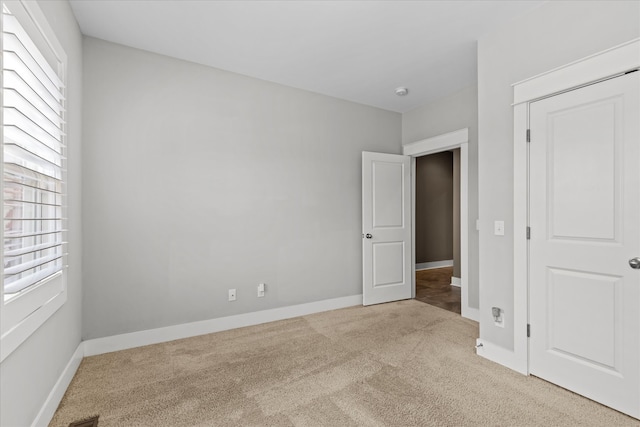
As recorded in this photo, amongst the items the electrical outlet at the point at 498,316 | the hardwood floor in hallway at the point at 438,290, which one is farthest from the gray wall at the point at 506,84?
the hardwood floor in hallway at the point at 438,290

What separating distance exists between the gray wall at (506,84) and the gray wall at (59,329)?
10.00 feet

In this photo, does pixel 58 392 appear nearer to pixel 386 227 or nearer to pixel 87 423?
pixel 87 423

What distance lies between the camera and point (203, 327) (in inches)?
126

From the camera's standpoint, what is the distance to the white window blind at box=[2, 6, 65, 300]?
4.64ft

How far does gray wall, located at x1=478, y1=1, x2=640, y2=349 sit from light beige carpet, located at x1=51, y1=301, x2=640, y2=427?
53cm

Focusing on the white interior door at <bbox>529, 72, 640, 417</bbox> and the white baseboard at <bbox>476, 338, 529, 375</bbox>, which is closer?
the white interior door at <bbox>529, 72, 640, 417</bbox>

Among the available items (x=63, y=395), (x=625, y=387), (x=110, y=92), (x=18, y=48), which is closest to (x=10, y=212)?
(x=18, y=48)

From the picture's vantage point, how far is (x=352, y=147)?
4234 millimetres

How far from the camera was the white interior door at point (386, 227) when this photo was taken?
13.7 ft

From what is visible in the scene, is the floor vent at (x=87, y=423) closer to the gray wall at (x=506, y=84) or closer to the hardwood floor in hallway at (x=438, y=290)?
the gray wall at (x=506, y=84)

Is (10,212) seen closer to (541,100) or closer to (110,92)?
(110,92)

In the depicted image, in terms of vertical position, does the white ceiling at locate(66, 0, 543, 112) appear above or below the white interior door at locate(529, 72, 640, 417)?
above

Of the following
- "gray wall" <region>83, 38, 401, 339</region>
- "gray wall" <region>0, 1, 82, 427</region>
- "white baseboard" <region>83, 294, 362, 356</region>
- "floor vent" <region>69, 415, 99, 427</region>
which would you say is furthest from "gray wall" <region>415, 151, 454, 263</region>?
"floor vent" <region>69, 415, 99, 427</region>

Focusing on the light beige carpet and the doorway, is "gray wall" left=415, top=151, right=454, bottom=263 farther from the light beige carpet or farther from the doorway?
the light beige carpet
